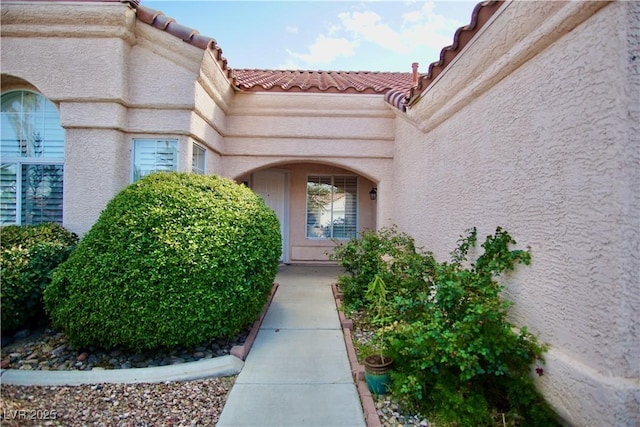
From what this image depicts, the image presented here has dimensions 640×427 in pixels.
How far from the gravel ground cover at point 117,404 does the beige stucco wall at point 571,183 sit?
3.66 meters

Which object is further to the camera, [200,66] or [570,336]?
[200,66]

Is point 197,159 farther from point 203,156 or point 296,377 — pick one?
point 296,377

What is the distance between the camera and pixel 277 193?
11.9 m

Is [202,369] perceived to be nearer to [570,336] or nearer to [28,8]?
[570,336]

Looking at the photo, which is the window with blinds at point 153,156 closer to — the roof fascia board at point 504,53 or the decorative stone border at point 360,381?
the decorative stone border at point 360,381

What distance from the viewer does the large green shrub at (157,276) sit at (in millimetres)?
Answer: 4504

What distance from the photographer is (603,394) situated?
2.64 meters

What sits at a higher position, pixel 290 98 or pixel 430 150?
pixel 290 98

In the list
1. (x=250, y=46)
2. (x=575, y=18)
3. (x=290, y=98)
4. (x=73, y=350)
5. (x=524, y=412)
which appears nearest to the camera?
(x=575, y=18)

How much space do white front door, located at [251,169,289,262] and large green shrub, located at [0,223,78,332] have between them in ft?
21.5

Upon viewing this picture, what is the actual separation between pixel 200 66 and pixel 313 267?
7.10 metres

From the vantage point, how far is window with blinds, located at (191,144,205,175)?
7.41m

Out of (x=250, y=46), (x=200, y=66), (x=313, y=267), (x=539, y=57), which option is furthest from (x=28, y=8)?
(x=313, y=267)

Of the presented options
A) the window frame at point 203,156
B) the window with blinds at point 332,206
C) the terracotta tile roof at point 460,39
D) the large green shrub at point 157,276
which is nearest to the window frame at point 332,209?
the window with blinds at point 332,206
